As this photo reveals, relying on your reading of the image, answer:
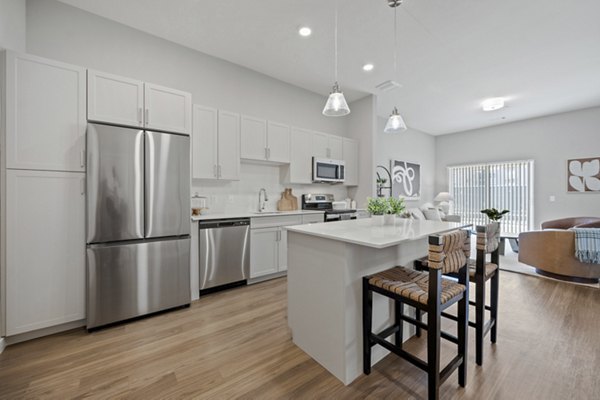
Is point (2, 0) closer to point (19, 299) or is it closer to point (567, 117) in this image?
point (19, 299)

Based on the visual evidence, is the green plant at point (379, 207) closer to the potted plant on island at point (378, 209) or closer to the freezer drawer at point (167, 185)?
the potted plant on island at point (378, 209)

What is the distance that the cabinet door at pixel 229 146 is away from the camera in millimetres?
3346

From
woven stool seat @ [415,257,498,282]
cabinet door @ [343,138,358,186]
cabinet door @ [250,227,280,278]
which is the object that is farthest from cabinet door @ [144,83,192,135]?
cabinet door @ [343,138,358,186]

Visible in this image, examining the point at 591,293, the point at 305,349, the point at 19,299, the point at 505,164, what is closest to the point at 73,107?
the point at 19,299

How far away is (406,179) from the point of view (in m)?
6.45

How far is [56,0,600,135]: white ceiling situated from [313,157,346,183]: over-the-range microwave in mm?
1314

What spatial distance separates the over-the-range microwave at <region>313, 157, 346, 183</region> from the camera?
14.1 ft

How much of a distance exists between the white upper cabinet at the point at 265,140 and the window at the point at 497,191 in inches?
223

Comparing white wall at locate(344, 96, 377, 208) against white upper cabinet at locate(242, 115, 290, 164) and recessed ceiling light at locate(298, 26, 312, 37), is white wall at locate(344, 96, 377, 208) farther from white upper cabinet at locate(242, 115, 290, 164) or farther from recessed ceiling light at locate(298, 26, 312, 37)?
recessed ceiling light at locate(298, 26, 312, 37)

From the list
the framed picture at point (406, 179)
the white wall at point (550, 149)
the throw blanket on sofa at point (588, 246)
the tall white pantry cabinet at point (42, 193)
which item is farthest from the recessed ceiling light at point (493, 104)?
the tall white pantry cabinet at point (42, 193)

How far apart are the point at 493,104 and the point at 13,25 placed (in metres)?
6.80

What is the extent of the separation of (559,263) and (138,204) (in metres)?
5.31

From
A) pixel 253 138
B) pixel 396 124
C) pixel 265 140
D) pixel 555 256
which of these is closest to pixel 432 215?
pixel 555 256

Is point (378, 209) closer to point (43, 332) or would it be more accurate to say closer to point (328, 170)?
point (328, 170)
